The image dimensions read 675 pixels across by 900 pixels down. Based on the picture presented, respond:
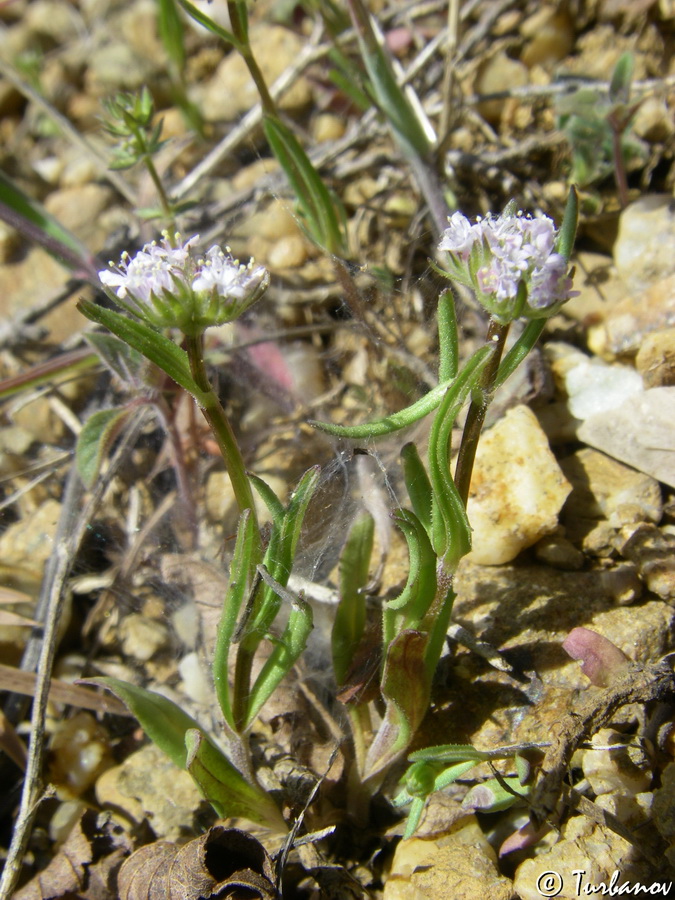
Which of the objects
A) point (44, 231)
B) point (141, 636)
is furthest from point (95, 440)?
point (44, 231)

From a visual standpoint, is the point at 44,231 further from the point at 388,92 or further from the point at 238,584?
the point at 238,584

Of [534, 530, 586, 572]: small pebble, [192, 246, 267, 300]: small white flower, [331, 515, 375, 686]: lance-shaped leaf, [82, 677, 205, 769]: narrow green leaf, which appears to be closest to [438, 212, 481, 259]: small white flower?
[192, 246, 267, 300]: small white flower

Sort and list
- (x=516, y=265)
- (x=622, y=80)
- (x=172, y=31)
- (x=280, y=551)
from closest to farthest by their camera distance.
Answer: (x=516, y=265)
(x=280, y=551)
(x=622, y=80)
(x=172, y=31)

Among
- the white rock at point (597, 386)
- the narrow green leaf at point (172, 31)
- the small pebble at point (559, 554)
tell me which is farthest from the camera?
the narrow green leaf at point (172, 31)

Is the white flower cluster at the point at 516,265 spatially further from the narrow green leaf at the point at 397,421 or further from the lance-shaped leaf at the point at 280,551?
the lance-shaped leaf at the point at 280,551

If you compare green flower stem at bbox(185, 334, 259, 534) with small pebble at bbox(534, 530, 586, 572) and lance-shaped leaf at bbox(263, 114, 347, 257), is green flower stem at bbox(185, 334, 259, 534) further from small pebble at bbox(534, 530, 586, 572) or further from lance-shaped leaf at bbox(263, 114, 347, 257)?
lance-shaped leaf at bbox(263, 114, 347, 257)

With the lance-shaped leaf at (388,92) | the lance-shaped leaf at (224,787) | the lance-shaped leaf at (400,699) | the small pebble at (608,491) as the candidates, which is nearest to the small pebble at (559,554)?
the small pebble at (608,491)

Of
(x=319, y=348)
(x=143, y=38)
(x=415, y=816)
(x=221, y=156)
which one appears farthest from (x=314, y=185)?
(x=143, y=38)
